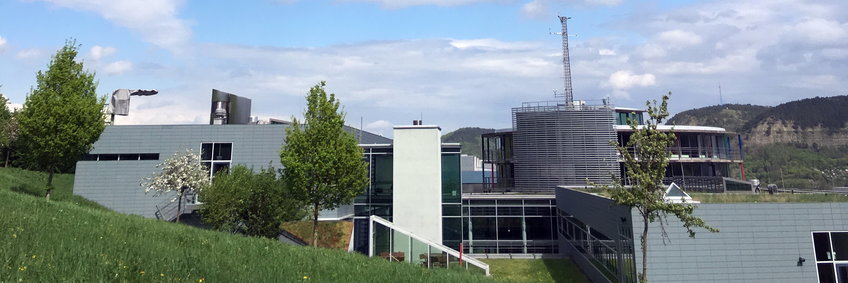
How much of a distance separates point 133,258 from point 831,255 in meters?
24.5

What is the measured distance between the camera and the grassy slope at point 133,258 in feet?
25.4

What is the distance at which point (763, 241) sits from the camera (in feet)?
58.1

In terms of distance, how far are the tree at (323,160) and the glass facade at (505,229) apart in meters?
14.0

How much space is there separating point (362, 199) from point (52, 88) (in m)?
19.6

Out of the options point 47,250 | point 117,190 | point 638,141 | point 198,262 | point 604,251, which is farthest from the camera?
point 117,190

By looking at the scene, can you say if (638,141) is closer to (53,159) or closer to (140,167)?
(53,159)

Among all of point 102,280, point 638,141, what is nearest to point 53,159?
point 102,280

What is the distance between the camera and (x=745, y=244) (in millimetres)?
17797

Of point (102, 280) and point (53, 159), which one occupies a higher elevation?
point (53, 159)

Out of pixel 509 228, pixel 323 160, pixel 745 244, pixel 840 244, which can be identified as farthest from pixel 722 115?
pixel 323 160

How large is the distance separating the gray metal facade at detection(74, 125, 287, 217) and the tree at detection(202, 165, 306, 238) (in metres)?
13.2

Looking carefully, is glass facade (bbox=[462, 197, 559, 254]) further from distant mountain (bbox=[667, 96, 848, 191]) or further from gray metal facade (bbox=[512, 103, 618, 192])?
distant mountain (bbox=[667, 96, 848, 191])

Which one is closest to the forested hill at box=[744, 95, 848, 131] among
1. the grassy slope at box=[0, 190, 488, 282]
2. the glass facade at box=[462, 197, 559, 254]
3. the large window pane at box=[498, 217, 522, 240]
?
the glass facade at box=[462, 197, 559, 254]

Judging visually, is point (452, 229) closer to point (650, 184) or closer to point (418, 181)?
point (418, 181)
